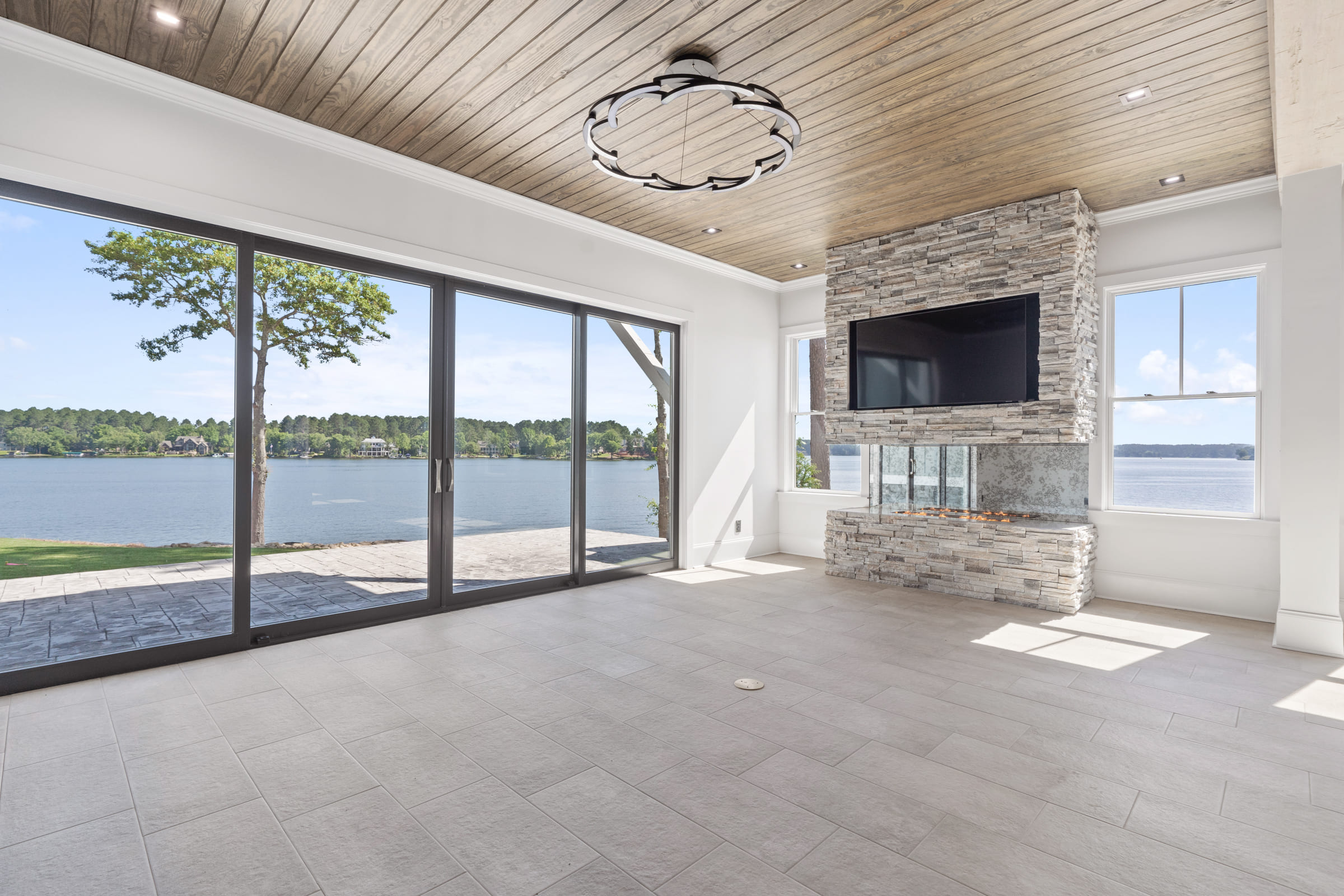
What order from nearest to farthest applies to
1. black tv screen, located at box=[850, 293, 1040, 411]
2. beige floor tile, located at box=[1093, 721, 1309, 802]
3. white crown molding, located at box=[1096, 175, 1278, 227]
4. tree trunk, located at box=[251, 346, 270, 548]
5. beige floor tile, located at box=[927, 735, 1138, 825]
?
beige floor tile, located at box=[927, 735, 1138, 825] < beige floor tile, located at box=[1093, 721, 1309, 802] < tree trunk, located at box=[251, 346, 270, 548] < white crown molding, located at box=[1096, 175, 1278, 227] < black tv screen, located at box=[850, 293, 1040, 411]

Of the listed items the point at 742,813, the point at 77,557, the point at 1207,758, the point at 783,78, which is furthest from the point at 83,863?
the point at 783,78

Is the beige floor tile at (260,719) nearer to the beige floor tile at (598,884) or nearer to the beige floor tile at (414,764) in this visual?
the beige floor tile at (414,764)

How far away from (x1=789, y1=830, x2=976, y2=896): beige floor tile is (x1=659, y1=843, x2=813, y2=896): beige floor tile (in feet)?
0.19

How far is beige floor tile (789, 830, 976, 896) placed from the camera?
5.91ft

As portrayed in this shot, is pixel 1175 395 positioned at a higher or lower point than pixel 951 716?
higher

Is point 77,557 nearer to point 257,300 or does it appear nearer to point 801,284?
point 257,300

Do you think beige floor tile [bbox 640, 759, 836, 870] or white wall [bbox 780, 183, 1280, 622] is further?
white wall [bbox 780, 183, 1280, 622]

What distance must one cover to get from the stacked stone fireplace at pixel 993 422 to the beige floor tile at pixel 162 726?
4.82 meters

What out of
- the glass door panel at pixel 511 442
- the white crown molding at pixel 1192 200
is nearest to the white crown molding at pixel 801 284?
the white crown molding at pixel 1192 200

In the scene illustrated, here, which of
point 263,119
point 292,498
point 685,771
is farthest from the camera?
point 292,498

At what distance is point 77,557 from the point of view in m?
3.43

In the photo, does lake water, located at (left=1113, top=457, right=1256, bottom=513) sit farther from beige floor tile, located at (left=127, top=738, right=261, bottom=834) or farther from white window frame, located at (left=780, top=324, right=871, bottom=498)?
beige floor tile, located at (left=127, top=738, right=261, bottom=834)

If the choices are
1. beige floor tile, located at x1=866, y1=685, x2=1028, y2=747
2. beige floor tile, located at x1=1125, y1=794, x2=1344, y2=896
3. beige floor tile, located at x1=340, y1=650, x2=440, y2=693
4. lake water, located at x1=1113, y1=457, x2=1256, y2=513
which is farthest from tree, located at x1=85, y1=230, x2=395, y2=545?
lake water, located at x1=1113, y1=457, x2=1256, y2=513

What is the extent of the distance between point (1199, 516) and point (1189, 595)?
1.93 ft
